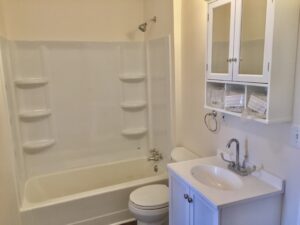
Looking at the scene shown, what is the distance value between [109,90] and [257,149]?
6.51ft

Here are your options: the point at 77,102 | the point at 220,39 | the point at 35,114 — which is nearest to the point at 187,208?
the point at 220,39

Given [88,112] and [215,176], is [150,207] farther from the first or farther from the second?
[88,112]

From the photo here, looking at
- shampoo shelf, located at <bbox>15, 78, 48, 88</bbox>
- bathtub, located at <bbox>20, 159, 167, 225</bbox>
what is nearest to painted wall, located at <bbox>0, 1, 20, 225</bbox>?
bathtub, located at <bbox>20, 159, 167, 225</bbox>

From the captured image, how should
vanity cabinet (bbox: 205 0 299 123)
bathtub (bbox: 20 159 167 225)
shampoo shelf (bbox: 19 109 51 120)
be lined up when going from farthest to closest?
shampoo shelf (bbox: 19 109 51 120) < bathtub (bbox: 20 159 167 225) < vanity cabinet (bbox: 205 0 299 123)

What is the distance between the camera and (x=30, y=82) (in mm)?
2701

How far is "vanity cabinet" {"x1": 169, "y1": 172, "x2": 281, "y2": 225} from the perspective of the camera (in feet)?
4.45

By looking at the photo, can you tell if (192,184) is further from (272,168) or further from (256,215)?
A: (272,168)

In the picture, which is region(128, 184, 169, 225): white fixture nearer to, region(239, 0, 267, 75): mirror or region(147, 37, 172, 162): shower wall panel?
region(147, 37, 172, 162): shower wall panel

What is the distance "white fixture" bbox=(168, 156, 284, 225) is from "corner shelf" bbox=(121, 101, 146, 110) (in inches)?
59.2

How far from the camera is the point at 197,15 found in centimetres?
214

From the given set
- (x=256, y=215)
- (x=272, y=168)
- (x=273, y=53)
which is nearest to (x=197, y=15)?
(x=273, y=53)

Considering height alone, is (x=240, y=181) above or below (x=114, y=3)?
below

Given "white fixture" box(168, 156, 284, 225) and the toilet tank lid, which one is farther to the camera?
the toilet tank lid

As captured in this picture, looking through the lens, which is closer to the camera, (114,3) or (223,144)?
(223,144)
